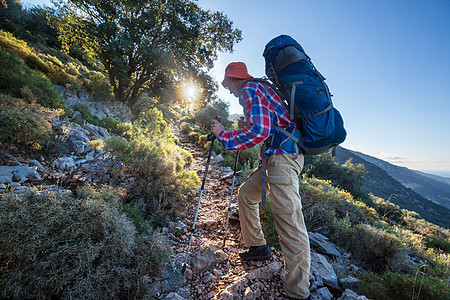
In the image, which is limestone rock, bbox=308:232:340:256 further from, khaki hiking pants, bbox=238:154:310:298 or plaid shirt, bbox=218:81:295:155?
plaid shirt, bbox=218:81:295:155

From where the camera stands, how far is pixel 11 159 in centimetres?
288

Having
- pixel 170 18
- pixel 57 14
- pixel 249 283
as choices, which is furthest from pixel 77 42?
pixel 249 283

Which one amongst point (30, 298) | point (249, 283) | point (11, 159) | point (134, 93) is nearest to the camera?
point (30, 298)

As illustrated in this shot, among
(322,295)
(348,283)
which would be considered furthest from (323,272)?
(322,295)

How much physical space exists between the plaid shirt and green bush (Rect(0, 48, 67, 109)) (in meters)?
6.91

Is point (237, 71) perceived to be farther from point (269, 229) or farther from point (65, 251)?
point (269, 229)

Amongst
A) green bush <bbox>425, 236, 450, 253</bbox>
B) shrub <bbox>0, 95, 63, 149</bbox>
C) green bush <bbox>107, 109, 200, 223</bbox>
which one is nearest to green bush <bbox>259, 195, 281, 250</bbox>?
green bush <bbox>107, 109, 200, 223</bbox>

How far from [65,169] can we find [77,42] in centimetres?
1435

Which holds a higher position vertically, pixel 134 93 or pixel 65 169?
pixel 134 93

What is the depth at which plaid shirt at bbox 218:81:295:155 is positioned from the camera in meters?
2.03

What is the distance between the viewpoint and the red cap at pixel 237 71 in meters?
2.35

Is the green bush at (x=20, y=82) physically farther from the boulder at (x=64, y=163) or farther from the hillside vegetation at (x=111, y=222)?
the boulder at (x=64, y=163)

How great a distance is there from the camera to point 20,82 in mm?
5566

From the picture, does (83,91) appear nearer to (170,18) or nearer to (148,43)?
(148,43)
